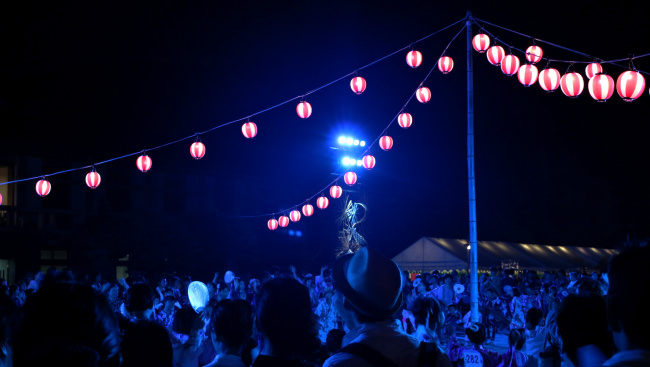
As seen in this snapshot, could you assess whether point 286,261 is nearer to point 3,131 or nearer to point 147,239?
point 147,239

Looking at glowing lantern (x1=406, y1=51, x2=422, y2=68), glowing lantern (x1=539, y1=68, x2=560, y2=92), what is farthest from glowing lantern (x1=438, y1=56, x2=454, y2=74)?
glowing lantern (x1=539, y1=68, x2=560, y2=92)

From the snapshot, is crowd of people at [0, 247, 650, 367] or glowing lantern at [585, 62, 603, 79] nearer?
crowd of people at [0, 247, 650, 367]

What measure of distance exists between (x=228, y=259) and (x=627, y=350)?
25.3 metres

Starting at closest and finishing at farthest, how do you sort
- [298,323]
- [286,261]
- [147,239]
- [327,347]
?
[298,323] < [327,347] < [147,239] < [286,261]

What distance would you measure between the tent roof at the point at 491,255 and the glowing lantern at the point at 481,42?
15307 millimetres

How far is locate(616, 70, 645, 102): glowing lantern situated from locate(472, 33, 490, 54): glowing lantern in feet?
8.44

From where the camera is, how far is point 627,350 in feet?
5.06

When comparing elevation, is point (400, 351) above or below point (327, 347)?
above

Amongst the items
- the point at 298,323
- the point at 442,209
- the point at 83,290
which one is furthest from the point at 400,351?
the point at 442,209

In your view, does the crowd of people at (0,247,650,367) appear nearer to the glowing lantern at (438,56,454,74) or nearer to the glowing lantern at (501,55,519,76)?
the glowing lantern at (501,55,519,76)

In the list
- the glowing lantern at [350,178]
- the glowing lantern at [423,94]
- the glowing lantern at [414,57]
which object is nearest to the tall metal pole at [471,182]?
the glowing lantern at [414,57]

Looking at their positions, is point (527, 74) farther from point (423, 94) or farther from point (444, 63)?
point (423, 94)

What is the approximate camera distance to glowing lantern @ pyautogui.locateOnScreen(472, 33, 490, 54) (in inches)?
424

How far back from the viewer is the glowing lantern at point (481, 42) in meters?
10.8
